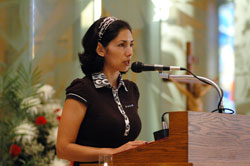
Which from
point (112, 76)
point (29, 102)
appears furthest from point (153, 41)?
point (112, 76)

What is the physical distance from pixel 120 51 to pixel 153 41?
3891 mm

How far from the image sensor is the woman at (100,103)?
2.83m

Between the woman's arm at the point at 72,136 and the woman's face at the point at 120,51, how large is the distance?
0.34m

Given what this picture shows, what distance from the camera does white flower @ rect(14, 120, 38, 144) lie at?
4.46 metres

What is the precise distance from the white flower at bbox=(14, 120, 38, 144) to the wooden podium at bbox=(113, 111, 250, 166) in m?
2.18

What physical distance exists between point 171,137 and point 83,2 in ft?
12.0

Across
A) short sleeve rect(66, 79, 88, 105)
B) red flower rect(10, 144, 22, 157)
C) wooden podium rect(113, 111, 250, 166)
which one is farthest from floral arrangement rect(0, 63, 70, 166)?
wooden podium rect(113, 111, 250, 166)

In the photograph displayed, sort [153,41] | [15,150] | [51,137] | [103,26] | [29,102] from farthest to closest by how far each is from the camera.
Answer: [153,41] → [29,102] → [51,137] → [15,150] → [103,26]

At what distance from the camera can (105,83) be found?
9.93 ft

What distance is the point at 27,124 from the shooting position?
4551mm

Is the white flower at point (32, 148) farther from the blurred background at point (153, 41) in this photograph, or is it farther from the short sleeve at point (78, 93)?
the short sleeve at point (78, 93)

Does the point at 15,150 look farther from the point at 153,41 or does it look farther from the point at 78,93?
the point at 153,41

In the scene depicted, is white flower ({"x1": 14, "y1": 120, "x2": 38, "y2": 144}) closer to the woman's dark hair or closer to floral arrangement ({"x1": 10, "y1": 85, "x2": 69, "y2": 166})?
floral arrangement ({"x1": 10, "y1": 85, "x2": 69, "y2": 166})

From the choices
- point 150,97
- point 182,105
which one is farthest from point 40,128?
point 182,105
